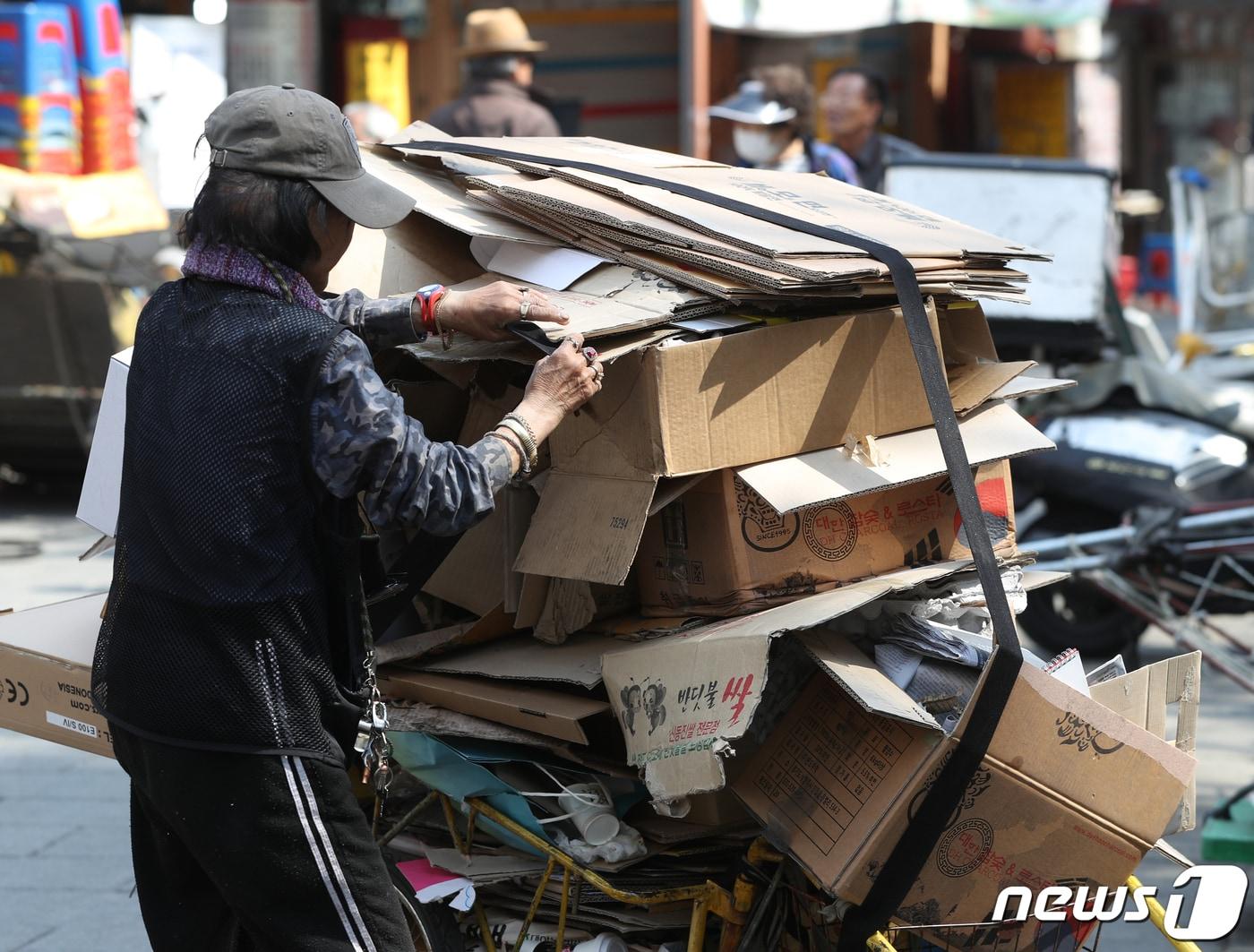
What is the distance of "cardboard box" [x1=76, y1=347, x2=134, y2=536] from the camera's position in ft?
9.29

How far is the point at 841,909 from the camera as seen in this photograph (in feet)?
8.44

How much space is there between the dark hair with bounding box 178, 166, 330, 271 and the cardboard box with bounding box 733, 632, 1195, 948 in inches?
42.0

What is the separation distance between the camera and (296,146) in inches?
87.2

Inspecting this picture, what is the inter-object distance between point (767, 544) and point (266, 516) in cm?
92

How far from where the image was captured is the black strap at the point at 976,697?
2.43 metres

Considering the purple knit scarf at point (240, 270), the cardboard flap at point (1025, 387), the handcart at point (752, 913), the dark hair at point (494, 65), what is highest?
the dark hair at point (494, 65)

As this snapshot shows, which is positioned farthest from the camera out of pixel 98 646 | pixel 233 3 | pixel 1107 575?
pixel 233 3

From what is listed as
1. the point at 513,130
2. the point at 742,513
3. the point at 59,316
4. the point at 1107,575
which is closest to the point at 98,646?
the point at 742,513

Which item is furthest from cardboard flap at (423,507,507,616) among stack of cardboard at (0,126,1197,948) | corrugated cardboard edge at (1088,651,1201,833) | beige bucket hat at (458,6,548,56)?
beige bucket hat at (458,6,548,56)

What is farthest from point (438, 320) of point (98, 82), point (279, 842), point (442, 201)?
point (98, 82)

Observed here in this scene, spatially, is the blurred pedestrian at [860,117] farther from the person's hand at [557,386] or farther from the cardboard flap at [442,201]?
the person's hand at [557,386]

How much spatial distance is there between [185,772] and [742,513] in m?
1.02

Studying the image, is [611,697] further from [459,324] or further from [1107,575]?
[1107,575]

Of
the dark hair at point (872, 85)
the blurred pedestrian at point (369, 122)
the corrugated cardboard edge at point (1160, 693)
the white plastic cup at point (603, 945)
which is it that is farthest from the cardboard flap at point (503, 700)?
the blurred pedestrian at point (369, 122)
